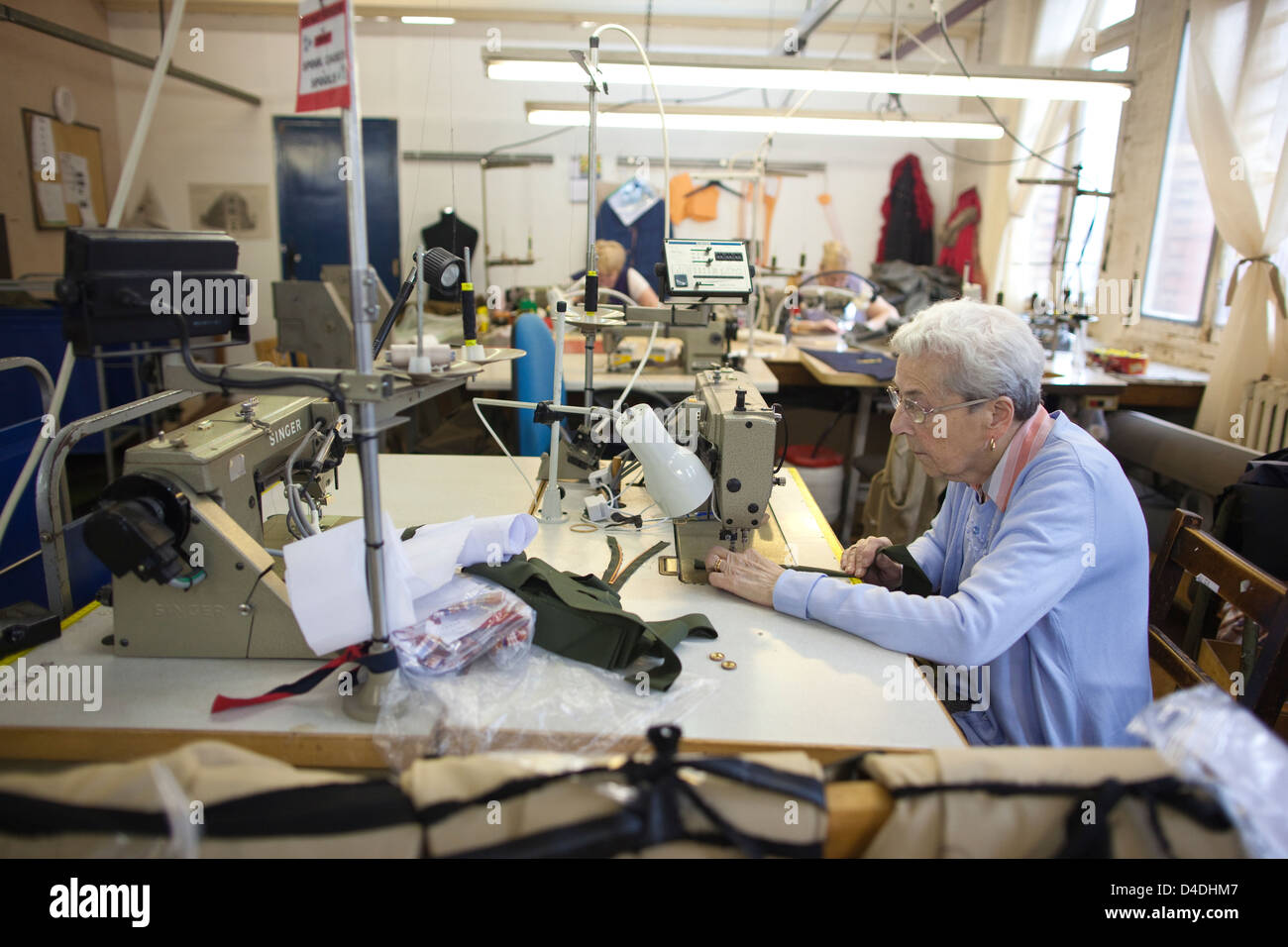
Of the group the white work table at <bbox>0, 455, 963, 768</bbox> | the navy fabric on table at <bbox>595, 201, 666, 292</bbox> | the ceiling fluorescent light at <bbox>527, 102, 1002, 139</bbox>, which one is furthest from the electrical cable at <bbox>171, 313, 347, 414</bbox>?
the navy fabric on table at <bbox>595, 201, 666, 292</bbox>

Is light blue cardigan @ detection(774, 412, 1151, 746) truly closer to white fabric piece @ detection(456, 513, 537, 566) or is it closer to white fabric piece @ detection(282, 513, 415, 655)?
white fabric piece @ detection(456, 513, 537, 566)

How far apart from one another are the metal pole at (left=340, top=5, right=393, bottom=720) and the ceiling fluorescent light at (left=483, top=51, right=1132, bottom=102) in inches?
78.0

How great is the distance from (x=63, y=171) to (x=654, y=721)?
6.73 meters

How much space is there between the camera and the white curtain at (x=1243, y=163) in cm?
338

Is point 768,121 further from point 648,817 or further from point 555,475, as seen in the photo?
point 648,817

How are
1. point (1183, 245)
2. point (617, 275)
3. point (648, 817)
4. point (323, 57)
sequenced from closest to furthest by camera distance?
point (648, 817) < point (323, 57) < point (1183, 245) < point (617, 275)

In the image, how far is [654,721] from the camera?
3.65 ft

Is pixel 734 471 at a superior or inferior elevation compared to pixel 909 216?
inferior

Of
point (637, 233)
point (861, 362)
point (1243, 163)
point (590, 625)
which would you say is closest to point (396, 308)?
point (590, 625)

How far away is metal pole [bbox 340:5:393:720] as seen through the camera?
2.93ft

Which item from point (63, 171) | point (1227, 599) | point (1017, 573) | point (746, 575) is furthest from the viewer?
point (63, 171)
